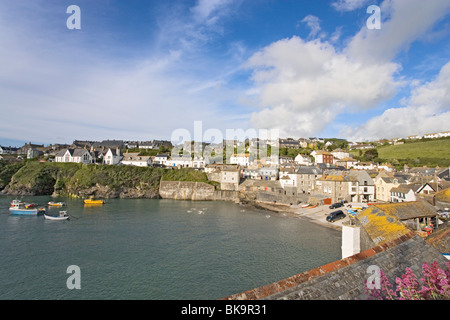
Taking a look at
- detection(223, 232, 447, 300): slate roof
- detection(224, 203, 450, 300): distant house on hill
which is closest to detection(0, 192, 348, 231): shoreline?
detection(224, 203, 450, 300): distant house on hill

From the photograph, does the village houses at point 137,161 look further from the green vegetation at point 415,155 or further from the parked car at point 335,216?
the green vegetation at point 415,155

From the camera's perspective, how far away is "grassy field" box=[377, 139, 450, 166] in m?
68.8

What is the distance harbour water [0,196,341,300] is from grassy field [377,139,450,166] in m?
60.6

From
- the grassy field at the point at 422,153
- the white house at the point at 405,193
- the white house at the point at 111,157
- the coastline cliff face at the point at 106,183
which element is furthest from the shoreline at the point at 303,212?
the grassy field at the point at 422,153

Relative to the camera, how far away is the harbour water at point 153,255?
47.9 feet

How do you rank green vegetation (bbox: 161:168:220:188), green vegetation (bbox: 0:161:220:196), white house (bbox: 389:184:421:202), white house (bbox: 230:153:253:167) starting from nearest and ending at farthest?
white house (bbox: 389:184:421:202) < green vegetation (bbox: 0:161:220:196) < green vegetation (bbox: 161:168:220:188) < white house (bbox: 230:153:253:167)

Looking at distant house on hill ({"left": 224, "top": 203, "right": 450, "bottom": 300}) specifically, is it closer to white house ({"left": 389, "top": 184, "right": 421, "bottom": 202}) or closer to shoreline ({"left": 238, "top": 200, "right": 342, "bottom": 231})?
shoreline ({"left": 238, "top": 200, "right": 342, "bottom": 231})

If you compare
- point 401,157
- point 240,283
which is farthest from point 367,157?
point 240,283

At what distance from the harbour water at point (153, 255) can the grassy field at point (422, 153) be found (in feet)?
199

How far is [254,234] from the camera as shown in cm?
2647

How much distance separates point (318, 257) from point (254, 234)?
8.24 metres

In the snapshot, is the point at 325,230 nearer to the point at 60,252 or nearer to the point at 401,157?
the point at 60,252

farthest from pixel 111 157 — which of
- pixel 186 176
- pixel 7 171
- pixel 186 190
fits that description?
pixel 186 190

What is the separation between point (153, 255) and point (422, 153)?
302 feet
